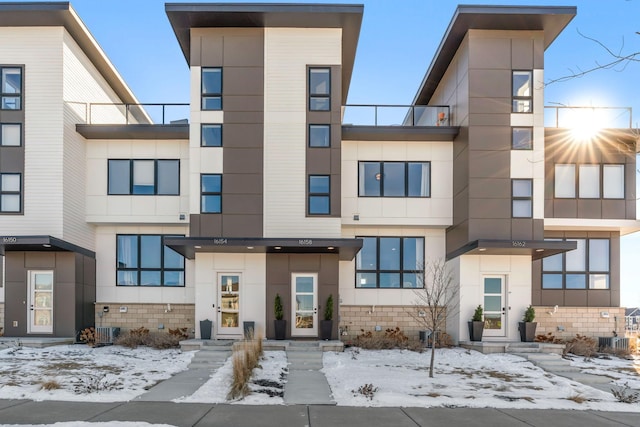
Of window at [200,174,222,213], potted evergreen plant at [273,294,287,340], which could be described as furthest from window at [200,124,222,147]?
potted evergreen plant at [273,294,287,340]

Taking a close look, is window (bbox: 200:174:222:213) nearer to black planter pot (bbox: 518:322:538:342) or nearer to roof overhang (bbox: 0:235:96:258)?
roof overhang (bbox: 0:235:96:258)

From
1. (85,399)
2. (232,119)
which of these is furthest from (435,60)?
(85,399)

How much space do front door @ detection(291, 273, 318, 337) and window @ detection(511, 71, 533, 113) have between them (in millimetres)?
8552

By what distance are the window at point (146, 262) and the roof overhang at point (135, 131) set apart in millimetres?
3540

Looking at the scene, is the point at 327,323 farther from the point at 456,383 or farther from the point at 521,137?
the point at 521,137

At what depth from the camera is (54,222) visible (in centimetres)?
1561

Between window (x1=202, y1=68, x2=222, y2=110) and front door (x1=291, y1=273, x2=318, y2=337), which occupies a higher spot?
window (x1=202, y1=68, x2=222, y2=110)

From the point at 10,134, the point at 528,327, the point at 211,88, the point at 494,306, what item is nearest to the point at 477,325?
the point at 494,306

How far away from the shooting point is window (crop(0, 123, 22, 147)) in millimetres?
16000

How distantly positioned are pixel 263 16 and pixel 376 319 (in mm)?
10672

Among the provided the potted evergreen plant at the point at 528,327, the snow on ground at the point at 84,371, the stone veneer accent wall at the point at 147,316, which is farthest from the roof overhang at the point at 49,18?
the potted evergreen plant at the point at 528,327

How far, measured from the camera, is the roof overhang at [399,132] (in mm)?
16969

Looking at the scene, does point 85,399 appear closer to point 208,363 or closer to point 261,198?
point 208,363

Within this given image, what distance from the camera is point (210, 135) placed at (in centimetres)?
1608
